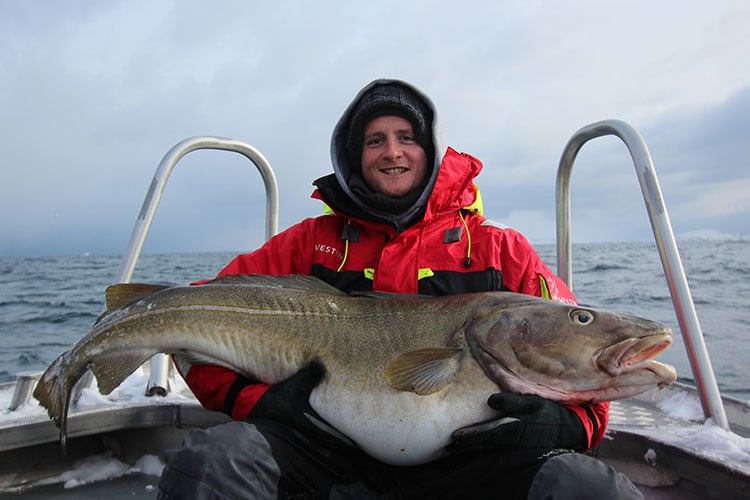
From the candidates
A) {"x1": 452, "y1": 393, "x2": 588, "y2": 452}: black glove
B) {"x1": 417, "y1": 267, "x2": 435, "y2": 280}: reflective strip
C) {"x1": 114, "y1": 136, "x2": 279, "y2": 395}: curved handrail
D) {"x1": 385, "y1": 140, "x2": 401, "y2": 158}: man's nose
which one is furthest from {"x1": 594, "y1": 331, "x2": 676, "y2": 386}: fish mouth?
{"x1": 114, "y1": 136, "x2": 279, "y2": 395}: curved handrail

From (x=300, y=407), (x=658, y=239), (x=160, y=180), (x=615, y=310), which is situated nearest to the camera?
(x=300, y=407)

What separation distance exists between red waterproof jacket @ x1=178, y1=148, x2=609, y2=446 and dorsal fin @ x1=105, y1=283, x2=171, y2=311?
1.40ft

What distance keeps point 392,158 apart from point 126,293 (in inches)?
71.3

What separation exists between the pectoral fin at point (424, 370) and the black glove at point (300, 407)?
370mm

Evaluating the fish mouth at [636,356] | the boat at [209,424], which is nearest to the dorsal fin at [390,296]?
the fish mouth at [636,356]

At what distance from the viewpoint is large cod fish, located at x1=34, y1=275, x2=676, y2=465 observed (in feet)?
7.79

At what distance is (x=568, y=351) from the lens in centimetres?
238

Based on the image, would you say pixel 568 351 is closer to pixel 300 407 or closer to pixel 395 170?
pixel 300 407

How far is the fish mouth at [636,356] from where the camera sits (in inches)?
88.0

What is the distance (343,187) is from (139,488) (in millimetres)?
2302

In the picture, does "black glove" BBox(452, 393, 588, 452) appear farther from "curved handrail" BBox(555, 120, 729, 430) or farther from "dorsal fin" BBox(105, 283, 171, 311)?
Result: "dorsal fin" BBox(105, 283, 171, 311)

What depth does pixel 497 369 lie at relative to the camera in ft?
8.00

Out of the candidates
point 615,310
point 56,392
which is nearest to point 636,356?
point 56,392

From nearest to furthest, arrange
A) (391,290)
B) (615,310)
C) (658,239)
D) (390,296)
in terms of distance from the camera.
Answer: (390,296)
(391,290)
(658,239)
(615,310)
